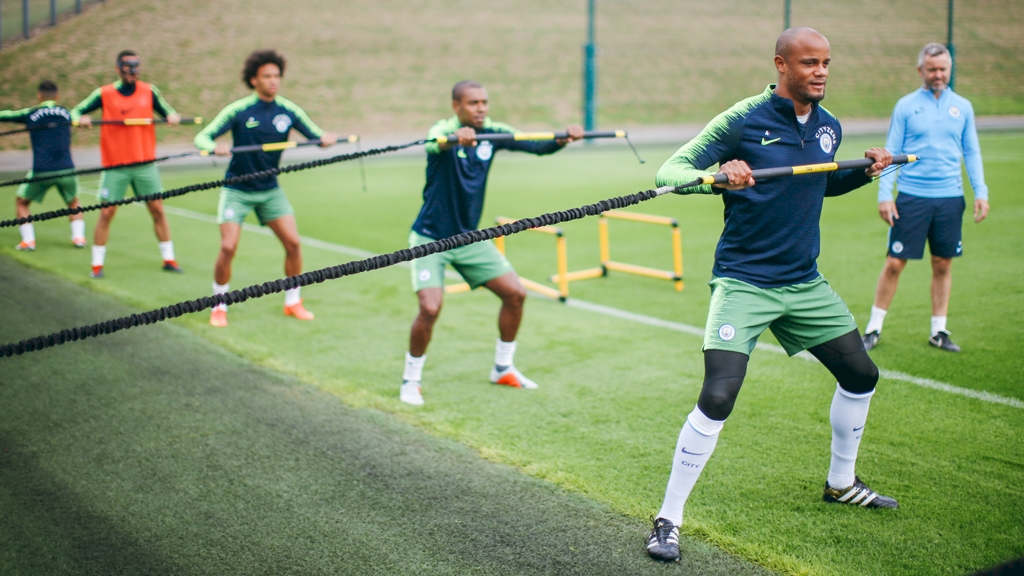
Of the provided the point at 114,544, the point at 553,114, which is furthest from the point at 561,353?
the point at 553,114

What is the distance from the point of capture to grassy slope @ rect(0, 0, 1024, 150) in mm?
30891

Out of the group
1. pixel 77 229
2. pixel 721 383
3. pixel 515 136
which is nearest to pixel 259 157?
pixel 515 136

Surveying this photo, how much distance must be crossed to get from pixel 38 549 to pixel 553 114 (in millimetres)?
30691

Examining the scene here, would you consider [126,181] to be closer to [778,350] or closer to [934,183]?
[778,350]

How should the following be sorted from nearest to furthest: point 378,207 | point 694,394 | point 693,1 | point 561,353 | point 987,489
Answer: point 987,489 → point 694,394 → point 561,353 → point 378,207 → point 693,1

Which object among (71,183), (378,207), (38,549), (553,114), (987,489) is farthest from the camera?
(553,114)

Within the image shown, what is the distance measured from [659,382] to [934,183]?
108 inches

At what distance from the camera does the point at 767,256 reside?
145 inches

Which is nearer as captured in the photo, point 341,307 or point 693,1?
point 341,307

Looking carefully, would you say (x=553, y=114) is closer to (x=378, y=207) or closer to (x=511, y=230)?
(x=378, y=207)

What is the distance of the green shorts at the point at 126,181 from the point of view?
31.2ft

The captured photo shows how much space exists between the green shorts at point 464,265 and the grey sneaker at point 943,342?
139 inches

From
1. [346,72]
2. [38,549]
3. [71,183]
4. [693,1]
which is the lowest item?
[38,549]

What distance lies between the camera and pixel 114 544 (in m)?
3.77
